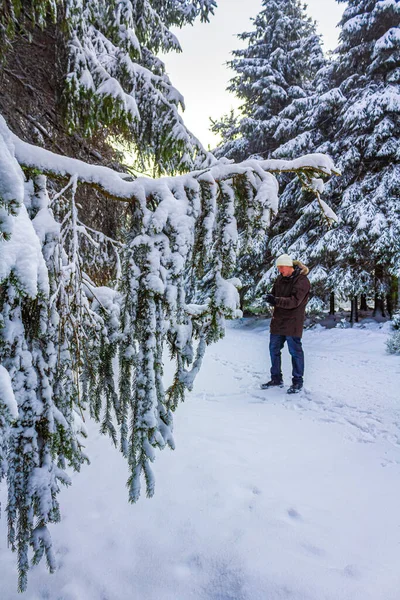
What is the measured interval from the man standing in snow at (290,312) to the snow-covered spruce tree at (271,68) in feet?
35.5

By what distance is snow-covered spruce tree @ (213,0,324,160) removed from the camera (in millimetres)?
14281

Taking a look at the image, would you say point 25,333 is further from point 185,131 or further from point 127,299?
point 185,131

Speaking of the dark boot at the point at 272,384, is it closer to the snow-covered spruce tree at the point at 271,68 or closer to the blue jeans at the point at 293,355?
the blue jeans at the point at 293,355

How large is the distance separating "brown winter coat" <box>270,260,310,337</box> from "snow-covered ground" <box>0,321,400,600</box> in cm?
126

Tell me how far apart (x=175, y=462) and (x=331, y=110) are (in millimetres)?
13385

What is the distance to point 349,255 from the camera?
1105 cm

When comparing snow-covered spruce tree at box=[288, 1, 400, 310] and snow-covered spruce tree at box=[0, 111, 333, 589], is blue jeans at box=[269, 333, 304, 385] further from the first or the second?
snow-covered spruce tree at box=[288, 1, 400, 310]

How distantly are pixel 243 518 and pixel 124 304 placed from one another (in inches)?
73.9

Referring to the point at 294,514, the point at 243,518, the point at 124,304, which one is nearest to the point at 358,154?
the point at 294,514

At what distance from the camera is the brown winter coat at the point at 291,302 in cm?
490

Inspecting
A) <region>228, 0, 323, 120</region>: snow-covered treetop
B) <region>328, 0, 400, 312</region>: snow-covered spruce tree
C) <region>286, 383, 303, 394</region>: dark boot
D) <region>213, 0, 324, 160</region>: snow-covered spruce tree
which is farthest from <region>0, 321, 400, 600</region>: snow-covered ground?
<region>228, 0, 323, 120</region>: snow-covered treetop

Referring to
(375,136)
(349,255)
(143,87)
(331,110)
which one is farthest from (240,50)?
(143,87)

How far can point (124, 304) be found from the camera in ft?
5.23

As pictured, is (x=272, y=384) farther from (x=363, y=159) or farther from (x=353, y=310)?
(x=363, y=159)
